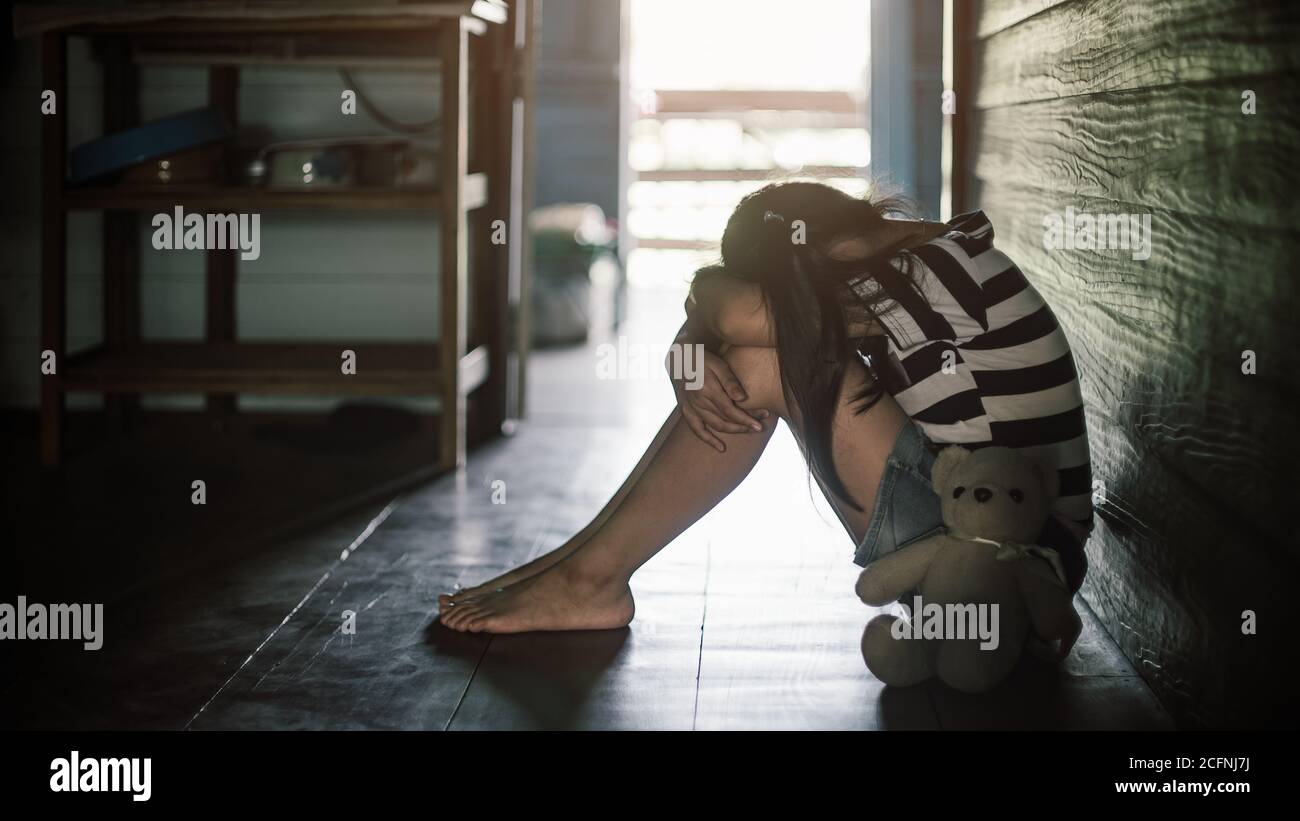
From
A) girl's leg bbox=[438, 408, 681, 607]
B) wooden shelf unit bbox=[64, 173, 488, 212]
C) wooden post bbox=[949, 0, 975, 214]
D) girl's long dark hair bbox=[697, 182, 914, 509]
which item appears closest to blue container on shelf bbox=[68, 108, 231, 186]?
wooden shelf unit bbox=[64, 173, 488, 212]

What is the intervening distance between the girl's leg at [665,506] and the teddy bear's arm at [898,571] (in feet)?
0.25

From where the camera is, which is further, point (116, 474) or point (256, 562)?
point (116, 474)

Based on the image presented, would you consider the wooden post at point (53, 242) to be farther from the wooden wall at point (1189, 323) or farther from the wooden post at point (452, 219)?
the wooden wall at point (1189, 323)

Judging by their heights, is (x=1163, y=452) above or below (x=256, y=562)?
above

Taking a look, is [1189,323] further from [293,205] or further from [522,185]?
[522,185]

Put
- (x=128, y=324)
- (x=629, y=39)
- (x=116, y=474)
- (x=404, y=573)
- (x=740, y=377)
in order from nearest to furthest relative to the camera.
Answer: (x=740, y=377), (x=404, y=573), (x=116, y=474), (x=128, y=324), (x=629, y=39)

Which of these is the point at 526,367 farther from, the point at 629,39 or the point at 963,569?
the point at 629,39

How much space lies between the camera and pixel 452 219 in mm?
2930

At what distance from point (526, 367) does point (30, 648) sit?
1.91 m

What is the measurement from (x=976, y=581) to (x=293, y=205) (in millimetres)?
1890

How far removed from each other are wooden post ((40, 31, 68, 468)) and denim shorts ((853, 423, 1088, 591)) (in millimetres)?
1999

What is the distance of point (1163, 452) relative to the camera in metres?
1.55

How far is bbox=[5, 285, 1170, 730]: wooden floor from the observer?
154cm

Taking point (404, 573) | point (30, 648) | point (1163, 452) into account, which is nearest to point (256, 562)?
point (404, 573)
